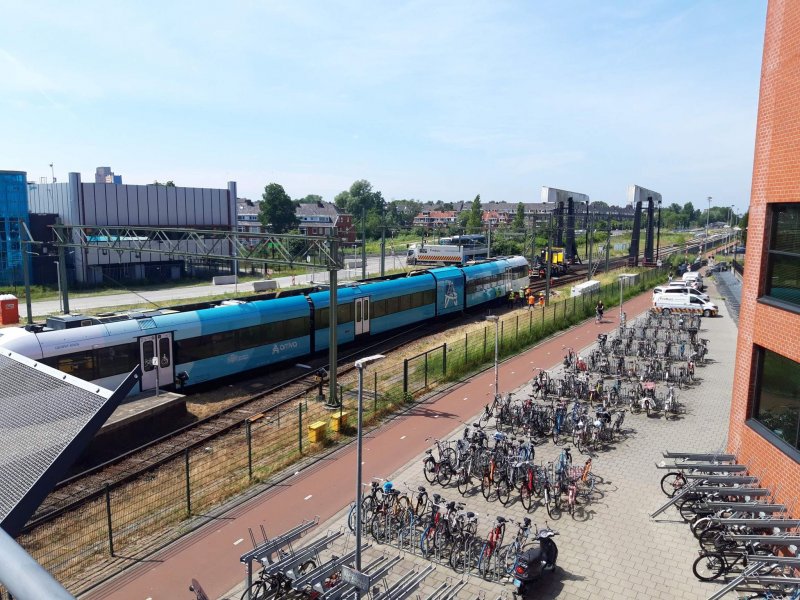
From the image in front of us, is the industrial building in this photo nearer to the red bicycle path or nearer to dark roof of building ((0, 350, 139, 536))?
the red bicycle path

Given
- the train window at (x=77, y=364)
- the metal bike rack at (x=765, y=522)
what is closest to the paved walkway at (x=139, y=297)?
the train window at (x=77, y=364)

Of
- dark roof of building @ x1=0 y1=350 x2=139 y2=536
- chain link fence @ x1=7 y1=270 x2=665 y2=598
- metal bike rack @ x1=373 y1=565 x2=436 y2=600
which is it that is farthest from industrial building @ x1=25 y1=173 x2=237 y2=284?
dark roof of building @ x1=0 y1=350 x2=139 y2=536

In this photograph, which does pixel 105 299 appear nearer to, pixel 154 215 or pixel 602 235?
pixel 154 215

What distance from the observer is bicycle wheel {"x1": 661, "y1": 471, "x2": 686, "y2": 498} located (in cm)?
1338

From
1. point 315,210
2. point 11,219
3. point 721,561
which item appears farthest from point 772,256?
point 315,210

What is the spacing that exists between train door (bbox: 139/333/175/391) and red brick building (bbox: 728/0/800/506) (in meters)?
16.0

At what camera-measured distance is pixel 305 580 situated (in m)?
9.41

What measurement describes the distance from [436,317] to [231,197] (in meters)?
38.2

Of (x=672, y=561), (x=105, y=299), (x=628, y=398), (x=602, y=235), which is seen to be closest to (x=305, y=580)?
(x=672, y=561)

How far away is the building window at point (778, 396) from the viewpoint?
11.2 meters

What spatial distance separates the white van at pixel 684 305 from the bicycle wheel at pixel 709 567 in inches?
1125

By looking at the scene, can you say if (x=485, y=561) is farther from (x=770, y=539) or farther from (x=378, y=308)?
(x=378, y=308)

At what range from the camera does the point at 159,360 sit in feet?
64.4

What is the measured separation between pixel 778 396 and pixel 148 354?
16794mm
